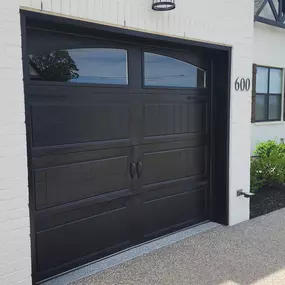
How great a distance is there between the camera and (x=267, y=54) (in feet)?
27.2

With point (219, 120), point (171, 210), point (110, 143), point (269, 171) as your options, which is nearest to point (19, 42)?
point (110, 143)

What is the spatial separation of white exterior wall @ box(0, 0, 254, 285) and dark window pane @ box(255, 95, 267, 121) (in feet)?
13.7

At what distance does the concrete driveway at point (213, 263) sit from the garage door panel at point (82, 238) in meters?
0.29

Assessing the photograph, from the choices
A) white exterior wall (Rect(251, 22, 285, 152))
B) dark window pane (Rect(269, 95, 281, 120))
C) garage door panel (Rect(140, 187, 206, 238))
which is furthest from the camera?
dark window pane (Rect(269, 95, 281, 120))

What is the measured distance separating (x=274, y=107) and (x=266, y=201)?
3.86 m

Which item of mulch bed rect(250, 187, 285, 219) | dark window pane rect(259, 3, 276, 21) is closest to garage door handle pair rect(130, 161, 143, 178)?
mulch bed rect(250, 187, 285, 219)

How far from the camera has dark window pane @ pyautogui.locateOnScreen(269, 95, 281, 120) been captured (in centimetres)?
880

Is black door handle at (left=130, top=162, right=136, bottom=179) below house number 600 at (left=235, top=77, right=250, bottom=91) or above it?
below

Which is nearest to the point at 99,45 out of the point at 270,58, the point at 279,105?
the point at 270,58

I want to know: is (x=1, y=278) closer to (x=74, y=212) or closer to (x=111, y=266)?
(x=74, y=212)

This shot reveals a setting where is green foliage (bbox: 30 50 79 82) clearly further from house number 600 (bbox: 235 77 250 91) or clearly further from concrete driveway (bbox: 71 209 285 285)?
house number 600 (bbox: 235 77 250 91)

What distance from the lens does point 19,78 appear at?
8.71ft

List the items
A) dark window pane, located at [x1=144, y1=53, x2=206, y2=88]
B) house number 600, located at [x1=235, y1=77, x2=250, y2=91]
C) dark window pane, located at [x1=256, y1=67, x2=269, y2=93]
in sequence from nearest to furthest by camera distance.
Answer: dark window pane, located at [x1=144, y1=53, x2=206, y2=88], house number 600, located at [x1=235, y1=77, x2=250, y2=91], dark window pane, located at [x1=256, y1=67, x2=269, y2=93]

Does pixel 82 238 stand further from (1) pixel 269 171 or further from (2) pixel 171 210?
(1) pixel 269 171
